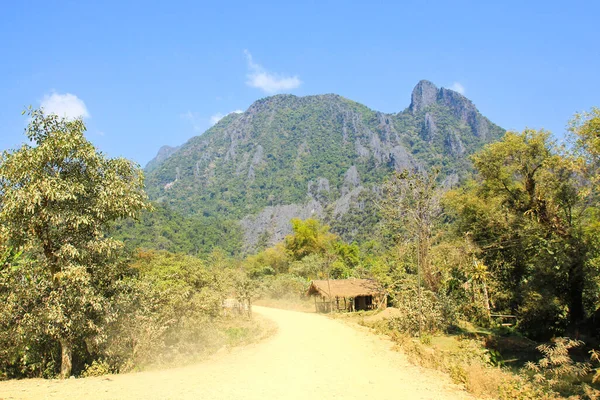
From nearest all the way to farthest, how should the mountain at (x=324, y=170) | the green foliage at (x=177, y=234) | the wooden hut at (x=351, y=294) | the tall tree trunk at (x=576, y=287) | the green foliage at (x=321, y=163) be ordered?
the tall tree trunk at (x=576, y=287) → the wooden hut at (x=351, y=294) → the green foliage at (x=177, y=234) → the mountain at (x=324, y=170) → the green foliage at (x=321, y=163)

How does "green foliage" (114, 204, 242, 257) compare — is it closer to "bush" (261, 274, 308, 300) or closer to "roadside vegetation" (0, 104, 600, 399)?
"bush" (261, 274, 308, 300)

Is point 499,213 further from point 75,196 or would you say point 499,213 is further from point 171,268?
point 75,196

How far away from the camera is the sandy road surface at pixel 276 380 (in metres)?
9.06

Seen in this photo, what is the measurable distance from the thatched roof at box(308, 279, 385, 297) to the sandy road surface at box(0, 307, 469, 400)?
15.3 meters

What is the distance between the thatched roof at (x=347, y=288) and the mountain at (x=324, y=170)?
6281 centimetres

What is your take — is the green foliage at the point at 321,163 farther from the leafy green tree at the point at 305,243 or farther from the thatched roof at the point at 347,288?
the thatched roof at the point at 347,288

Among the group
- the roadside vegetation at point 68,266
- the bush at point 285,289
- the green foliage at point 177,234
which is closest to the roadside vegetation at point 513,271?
the roadside vegetation at point 68,266

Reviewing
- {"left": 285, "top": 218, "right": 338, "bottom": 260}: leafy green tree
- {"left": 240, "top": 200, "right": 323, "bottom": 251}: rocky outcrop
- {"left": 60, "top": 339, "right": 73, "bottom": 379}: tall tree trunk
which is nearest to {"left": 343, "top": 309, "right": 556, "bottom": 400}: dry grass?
{"left": 60, "top": 339, "right": 73, "bottom": 379}: tall tree trunk

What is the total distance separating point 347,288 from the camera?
3241 centimetres

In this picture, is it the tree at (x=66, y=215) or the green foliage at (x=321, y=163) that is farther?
the green foliage at (x=321, y=163)

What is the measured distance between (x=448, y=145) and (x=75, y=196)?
6318 inches

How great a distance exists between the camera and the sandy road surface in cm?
906

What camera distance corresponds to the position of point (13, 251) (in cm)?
1151

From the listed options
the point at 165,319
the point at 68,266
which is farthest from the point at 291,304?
the point at 68,266
